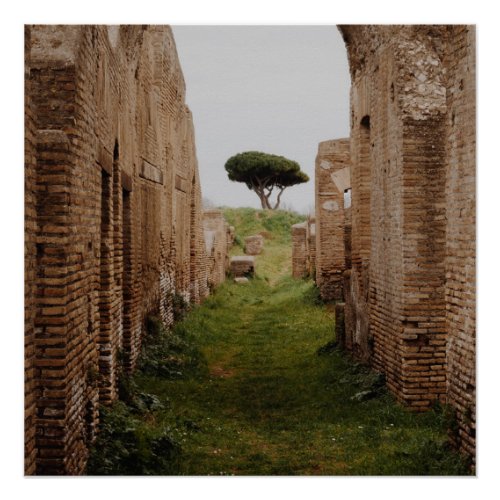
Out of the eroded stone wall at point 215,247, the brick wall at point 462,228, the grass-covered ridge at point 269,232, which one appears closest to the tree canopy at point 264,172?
the grass-covered ridge at point 269,232

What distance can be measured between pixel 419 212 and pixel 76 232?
415cm

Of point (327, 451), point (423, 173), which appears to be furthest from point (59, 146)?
point (423, 173)

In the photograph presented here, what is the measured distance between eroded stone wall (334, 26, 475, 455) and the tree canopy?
33491 mm

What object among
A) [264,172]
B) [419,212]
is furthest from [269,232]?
[419,212]

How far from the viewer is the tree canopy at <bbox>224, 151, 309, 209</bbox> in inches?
1689

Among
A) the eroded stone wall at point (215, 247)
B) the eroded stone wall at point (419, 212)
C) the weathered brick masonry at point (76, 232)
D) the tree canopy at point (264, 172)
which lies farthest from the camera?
the tree canopy at point (264, 172)

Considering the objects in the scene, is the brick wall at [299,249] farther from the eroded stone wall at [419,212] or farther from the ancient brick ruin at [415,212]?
the eroded stone wall at [419,212]

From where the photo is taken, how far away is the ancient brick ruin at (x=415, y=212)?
5465 mm

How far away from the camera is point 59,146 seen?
15.8ft

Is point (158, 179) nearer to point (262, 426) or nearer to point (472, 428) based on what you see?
point (262, 426)

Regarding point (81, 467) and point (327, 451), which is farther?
point (327, 451)

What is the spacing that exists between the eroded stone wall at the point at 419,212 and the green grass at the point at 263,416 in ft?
1.64

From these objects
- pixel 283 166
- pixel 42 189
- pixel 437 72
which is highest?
pixel 283 166

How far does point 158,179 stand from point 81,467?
7470mm
